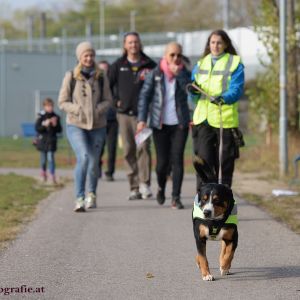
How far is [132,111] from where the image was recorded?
13453 mm

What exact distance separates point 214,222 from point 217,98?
9.85 feet

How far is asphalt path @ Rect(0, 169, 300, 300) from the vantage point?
23.5 feet

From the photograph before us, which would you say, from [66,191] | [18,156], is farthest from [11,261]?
[18,156]

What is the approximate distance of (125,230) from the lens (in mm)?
10430

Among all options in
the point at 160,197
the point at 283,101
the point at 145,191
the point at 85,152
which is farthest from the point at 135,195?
the point at 283,101

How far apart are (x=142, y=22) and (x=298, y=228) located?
92194 millimetres

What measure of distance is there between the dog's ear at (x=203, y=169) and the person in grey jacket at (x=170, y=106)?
3.22 metres

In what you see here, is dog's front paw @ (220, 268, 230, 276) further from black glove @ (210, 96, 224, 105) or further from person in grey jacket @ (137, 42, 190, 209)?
person in grey jacket @ (137, 42, 190, 209)

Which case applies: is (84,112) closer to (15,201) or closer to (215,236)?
(15,201)

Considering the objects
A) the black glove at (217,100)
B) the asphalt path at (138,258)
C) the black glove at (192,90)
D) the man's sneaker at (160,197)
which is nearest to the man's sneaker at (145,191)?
the man's sneaker at (160,197)

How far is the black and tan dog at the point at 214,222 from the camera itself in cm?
746

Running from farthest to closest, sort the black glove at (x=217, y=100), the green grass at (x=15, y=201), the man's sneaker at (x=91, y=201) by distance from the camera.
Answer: the man's sneaker at (x=91, y=201) < the green grass at (x=15, y=201) < the black glove at (x=217, y=100)

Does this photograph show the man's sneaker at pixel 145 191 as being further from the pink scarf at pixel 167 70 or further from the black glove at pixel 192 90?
the black glove at pixel 192 90

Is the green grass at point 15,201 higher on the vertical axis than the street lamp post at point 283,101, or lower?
lower
